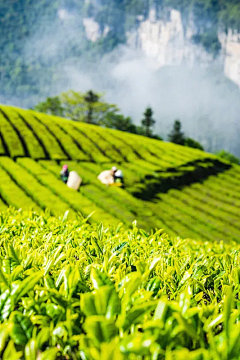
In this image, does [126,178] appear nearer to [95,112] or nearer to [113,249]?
[113,249]

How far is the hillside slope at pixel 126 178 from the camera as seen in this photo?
18.1m

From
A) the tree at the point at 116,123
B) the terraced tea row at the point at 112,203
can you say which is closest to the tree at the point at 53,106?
the tree at the point at 116,123

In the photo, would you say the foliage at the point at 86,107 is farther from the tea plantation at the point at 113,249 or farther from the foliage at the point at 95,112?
the tea plantation at the point at 113,249

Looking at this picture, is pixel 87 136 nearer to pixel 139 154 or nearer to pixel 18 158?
pixel 139 154

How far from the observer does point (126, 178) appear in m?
23.9

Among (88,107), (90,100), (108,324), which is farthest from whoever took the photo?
(90,100)

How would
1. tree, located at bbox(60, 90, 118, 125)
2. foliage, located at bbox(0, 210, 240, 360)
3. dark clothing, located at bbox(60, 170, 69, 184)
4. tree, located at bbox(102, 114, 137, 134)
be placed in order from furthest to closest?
tree, located at bbox(60, 90, 118, 125), tree, located at bbox(102, 114, 137, 134), dark clothing, located at bbox(60, 170, 69, 184), foliage, located at bbox(0, 210, 240, 360)

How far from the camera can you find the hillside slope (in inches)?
714

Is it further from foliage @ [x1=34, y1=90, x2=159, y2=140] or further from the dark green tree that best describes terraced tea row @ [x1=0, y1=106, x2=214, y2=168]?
the dark green tree

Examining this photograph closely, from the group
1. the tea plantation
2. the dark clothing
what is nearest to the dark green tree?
the tea plantation

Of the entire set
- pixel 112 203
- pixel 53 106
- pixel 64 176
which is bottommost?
pixel 112 203

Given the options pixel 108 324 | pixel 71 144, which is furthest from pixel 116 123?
pixel 108 324

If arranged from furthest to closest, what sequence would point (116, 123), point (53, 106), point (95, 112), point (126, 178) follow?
point (53, 106) → point (95, 112) → point (116, 123) → point (126, 178)

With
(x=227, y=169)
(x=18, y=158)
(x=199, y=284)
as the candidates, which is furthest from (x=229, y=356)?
(x=227, y=169)
